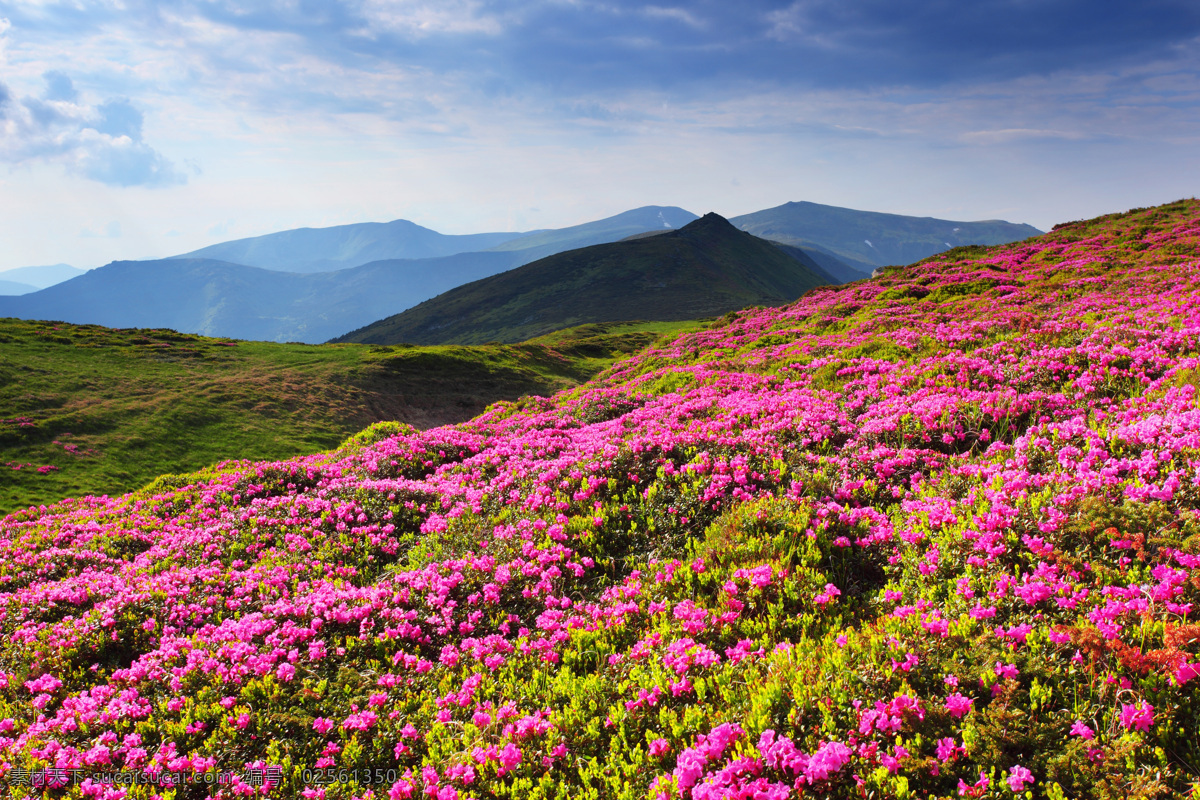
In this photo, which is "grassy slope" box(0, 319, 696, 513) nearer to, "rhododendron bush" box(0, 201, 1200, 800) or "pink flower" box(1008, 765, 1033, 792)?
"rhododendron bush" box(0, 201, 1200, 800)

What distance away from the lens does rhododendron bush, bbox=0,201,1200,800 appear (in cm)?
469

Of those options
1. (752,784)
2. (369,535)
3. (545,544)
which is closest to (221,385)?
(369,535)

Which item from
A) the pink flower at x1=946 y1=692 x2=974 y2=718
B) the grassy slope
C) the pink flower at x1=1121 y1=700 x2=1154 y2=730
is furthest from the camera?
the grassy slope

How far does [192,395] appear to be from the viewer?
39156mm

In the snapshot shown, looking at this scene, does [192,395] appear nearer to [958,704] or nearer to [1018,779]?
[958,704]

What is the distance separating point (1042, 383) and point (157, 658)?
18.5 m

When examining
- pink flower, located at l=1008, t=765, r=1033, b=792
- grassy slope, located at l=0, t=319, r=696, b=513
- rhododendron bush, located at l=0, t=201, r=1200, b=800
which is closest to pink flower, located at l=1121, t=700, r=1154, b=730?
rhododendron bush, located at l=0, t=201, r=1200, b=800

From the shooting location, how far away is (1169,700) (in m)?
4.39

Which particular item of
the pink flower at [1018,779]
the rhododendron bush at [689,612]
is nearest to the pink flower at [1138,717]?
the rhododendron bush at [689,612]

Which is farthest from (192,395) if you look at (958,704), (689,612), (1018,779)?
(1018,779)

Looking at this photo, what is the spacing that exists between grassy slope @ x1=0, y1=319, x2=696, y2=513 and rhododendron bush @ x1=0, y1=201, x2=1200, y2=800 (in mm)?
18986

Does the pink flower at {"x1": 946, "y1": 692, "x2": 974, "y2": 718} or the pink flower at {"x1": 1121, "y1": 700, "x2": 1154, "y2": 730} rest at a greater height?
the pink flower at {"x1": 1121, "y1": 700, "x2": 1154, "y2": 730}

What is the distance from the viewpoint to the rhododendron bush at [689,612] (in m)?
4.69

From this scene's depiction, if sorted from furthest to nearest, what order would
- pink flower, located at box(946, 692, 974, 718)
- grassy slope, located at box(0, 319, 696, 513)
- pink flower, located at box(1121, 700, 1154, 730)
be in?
grassy slope, located at box(0, 319, 696, 513) < pink flower, located at box(946, 692, 974, 718) < pink flower, located at box(1121, 700, 1154, 730)
